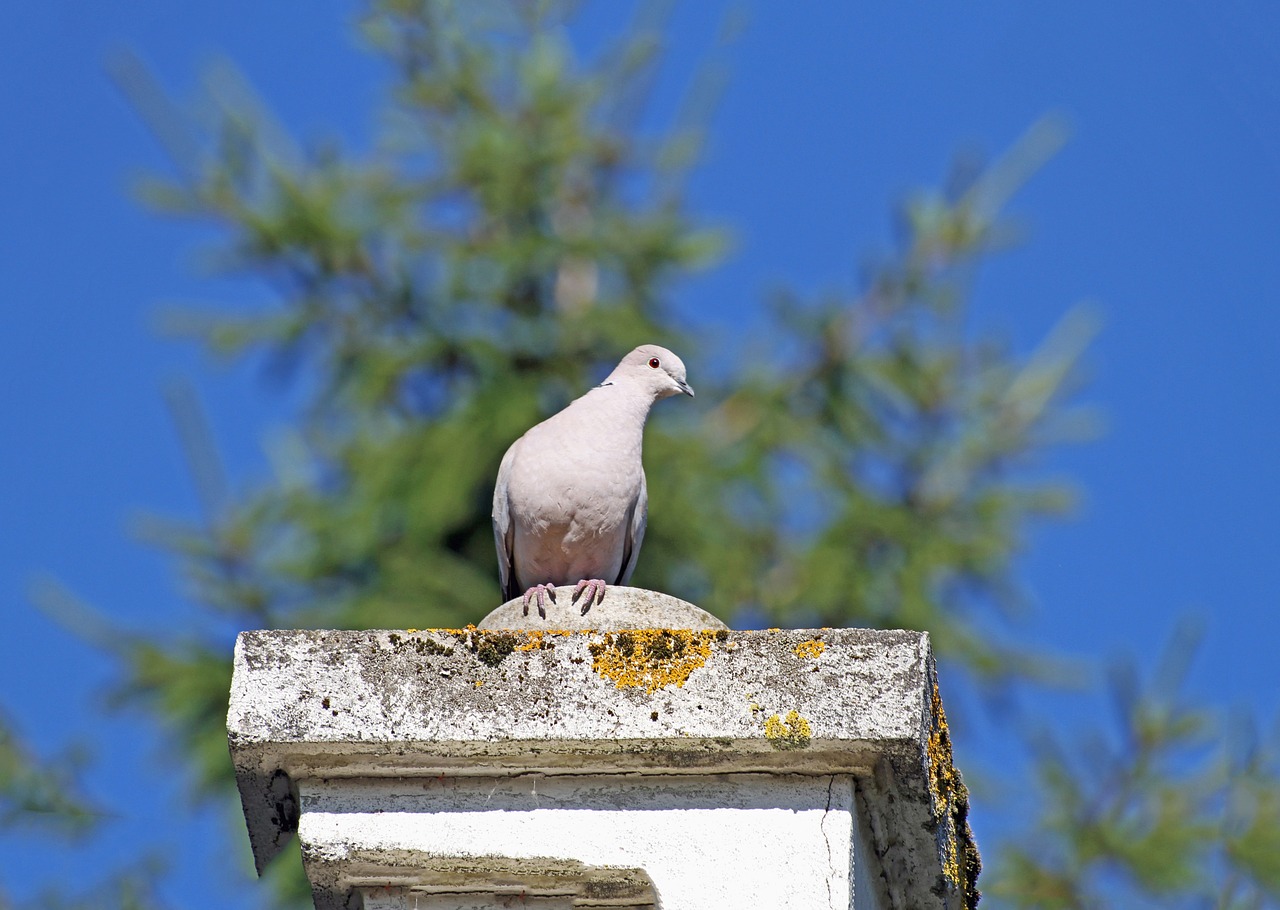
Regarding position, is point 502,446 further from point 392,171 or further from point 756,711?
point 756,711

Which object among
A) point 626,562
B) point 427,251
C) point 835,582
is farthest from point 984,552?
point 626,562

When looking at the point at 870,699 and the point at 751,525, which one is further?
the point at 751,525

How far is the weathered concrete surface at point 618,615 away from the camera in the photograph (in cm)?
292

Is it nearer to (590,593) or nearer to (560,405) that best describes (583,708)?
(590,593)

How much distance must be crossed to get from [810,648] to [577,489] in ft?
4.80

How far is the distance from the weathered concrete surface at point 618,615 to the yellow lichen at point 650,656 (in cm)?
23

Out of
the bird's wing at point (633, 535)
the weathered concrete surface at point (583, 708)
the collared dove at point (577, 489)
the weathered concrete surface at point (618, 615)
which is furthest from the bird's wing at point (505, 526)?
the weathered concrete surface at point (583, 708)

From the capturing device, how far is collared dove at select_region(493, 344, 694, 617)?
3.94 metres

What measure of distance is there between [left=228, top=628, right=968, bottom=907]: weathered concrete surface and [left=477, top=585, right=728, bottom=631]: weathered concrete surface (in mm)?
291

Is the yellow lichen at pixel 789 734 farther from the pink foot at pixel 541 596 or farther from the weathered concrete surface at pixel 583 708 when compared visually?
the pink foot at pixel 541 596

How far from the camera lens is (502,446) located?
7.78 metres

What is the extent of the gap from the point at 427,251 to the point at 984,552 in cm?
340

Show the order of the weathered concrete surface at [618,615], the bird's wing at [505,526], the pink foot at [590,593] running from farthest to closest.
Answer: the bird's wing at [505,526] → the pink foot at [590,593] → the weathered concrete surface at [618,615]

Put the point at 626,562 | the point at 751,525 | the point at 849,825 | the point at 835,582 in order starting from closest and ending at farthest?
1. the point at 849,825
2. the point at 626,562
3. the point at 835,582
4. the point at 751,525
